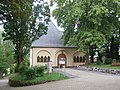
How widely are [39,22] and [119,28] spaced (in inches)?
829

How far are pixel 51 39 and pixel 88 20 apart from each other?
37.0ft

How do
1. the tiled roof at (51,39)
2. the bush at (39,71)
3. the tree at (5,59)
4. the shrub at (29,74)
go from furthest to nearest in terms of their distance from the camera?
the tree at (5,59), the tiled roof at (51,39), the bush at (39,71), the shrub at (29,74)

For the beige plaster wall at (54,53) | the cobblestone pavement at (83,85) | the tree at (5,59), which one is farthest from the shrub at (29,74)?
the tree at (5,59)

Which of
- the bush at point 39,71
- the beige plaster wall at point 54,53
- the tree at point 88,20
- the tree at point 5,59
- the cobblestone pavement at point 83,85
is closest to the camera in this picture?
the cobblestone pavement at point 83,85

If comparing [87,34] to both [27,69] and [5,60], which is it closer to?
[27,69]

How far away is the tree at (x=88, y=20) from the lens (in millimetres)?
44656

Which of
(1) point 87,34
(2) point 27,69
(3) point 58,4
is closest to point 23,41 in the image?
(2) point 27,69

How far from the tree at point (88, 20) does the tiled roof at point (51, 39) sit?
4254 millimetres

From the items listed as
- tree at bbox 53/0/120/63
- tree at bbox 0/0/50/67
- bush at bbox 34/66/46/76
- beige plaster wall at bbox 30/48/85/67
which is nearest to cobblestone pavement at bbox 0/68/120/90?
bush at bbox 34/66/46/76

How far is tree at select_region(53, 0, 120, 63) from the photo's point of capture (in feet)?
147

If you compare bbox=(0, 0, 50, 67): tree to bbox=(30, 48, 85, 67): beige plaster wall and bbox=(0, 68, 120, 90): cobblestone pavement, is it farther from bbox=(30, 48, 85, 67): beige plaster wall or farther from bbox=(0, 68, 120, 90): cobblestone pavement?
bbox=(30, 48, 85, 67): beige plaster wall

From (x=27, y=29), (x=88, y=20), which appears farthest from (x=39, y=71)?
(x=88, y=20)

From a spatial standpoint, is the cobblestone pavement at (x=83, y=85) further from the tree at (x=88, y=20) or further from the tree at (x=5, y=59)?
the tree at (x=5, y=59)

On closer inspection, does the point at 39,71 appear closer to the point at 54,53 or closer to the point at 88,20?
the point at 88,20
